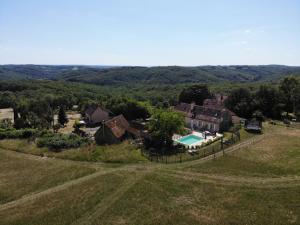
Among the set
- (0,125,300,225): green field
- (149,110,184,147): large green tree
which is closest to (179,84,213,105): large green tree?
(149,110,184,147): large green tree

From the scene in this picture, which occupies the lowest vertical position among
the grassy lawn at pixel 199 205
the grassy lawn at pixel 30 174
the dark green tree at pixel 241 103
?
the grassy lawn at pixel 30 174

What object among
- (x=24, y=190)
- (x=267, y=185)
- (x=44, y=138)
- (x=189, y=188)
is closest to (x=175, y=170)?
(x=189, y=188)

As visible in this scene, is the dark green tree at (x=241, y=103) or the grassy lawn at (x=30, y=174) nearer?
the grassy lawn at (x=30, y=174)

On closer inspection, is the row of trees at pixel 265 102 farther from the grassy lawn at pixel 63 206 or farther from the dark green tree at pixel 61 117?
the grassy lawn at pixel 63 206

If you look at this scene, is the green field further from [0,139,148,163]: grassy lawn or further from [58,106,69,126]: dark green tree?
[58,106,69,126]: dark green tree

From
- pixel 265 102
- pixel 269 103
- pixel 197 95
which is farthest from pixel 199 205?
pixel 197 95

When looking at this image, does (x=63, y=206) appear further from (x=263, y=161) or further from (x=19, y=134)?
(x=19, y=134)

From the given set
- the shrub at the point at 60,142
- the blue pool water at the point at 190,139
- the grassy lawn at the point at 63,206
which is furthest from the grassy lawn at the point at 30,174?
the blue pool water at the point at 190,139
